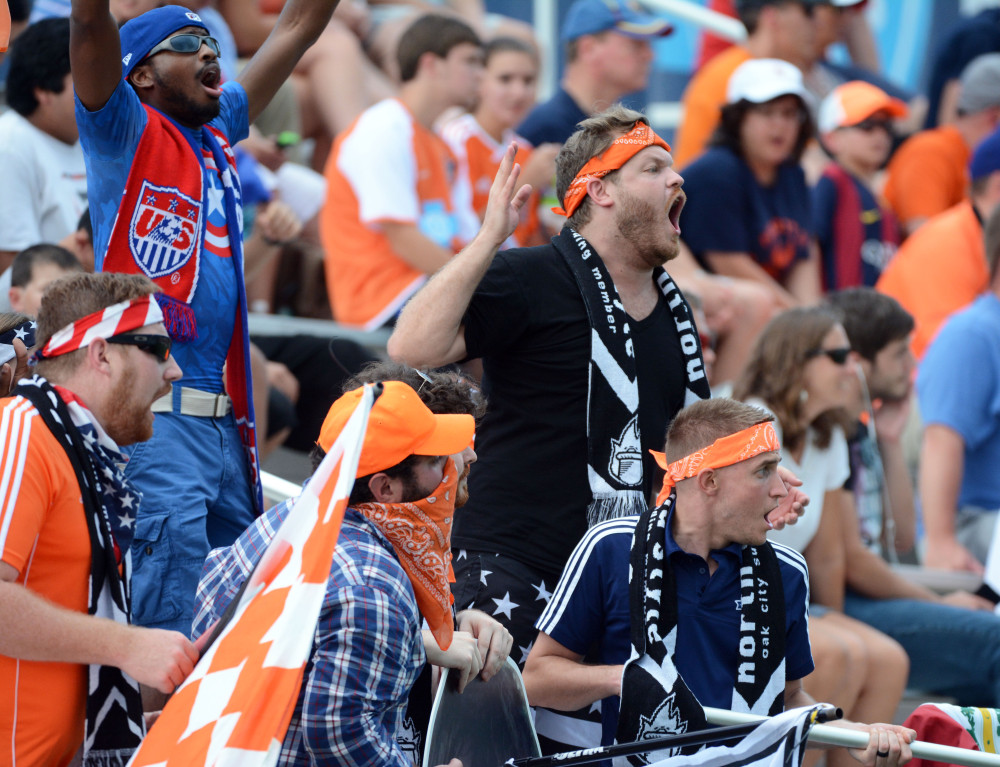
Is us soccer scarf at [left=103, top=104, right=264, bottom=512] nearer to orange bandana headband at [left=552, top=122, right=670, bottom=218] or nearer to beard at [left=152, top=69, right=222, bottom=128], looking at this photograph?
beard at [left=152, top=69, right=222, bottom=128]

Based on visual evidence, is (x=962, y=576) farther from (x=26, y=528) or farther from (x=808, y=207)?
(x=26, y=528)

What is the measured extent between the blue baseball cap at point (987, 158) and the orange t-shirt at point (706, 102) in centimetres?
135

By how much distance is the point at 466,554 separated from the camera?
11.8 feet

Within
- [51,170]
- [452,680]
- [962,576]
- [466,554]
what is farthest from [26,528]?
[962,576]

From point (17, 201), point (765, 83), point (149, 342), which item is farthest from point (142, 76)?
point (765, 83)

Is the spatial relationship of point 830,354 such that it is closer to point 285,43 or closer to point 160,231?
point 285,43

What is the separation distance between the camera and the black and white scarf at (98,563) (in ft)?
8.98

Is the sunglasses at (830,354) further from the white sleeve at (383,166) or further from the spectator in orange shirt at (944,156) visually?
the spectator in orange shirt at (944,156)

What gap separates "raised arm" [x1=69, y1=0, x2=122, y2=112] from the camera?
114 inches

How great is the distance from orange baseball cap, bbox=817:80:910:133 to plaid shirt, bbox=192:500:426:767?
5.80m

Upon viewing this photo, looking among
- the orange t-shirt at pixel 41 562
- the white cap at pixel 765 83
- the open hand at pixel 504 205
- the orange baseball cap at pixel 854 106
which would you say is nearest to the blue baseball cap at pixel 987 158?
the orange baseball cap at pixel 854 106

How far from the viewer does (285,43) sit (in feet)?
12.6

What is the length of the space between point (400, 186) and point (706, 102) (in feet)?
7.59

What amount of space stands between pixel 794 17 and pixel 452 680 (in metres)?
5.82
